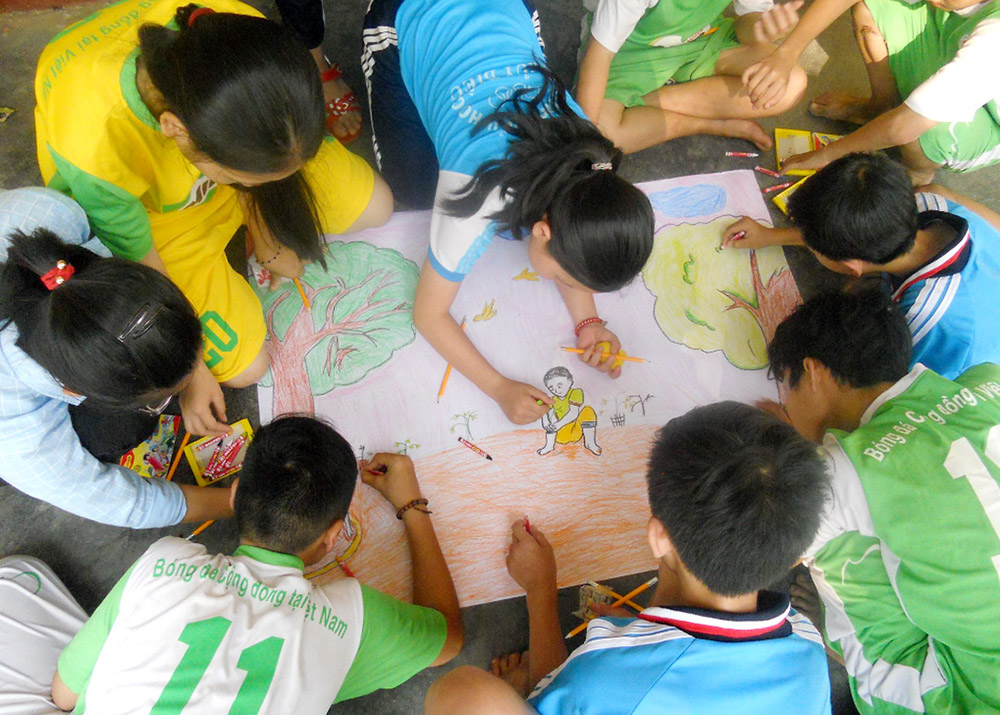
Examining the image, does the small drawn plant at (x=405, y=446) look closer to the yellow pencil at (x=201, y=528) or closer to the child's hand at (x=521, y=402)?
the child's hand at (x=521, y=402)

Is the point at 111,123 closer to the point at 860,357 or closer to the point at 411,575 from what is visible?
the point at 411,575

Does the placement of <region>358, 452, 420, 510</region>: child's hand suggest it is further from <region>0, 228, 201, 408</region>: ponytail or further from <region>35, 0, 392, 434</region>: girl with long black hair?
<region>0, 228, 201, 408</region>: ponytail

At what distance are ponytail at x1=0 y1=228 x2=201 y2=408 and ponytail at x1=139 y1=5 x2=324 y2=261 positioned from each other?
0.21 metres

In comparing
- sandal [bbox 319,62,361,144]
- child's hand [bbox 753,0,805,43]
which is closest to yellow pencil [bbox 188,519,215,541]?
sandal [bbox 319,62,361,144]

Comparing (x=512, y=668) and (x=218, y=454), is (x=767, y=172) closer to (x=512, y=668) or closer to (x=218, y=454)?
(x=512, y=668)

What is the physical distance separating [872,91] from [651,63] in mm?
692

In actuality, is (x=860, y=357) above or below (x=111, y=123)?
below

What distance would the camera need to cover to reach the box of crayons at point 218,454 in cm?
130

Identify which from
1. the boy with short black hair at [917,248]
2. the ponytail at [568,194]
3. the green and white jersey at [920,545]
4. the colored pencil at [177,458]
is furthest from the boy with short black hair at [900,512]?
the colored pencil at [177,458]

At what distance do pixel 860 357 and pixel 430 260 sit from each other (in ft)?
2.71

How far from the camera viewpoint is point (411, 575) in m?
1.23

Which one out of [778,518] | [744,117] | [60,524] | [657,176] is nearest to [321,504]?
[778,518]

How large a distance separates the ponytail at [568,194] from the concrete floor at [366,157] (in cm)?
61

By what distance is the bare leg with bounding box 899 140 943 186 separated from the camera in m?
1.63
